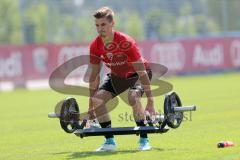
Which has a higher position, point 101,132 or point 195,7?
point 195,7

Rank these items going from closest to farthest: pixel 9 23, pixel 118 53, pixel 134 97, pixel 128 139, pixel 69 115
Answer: pixel 134 97 < pixel 118 53 < pixel 69 115 < pixel 128 139 < pixel 9 23

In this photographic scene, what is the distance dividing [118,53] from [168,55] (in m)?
29.6

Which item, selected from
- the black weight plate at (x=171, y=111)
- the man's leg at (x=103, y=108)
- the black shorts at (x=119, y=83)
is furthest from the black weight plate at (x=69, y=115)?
the black weight plate at (x=171, y=111)

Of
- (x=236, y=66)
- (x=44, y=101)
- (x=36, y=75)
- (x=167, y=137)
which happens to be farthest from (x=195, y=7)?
(x=167, y=137)

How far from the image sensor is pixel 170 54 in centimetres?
4059

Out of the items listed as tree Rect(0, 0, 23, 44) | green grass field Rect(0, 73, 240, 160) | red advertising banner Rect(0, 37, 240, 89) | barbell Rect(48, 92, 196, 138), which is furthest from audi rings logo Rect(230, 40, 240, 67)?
barbell Rect(48, 92, 196, 138)

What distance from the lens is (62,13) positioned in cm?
4300

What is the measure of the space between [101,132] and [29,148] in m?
1.80

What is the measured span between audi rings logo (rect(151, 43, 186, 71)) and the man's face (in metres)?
29.2

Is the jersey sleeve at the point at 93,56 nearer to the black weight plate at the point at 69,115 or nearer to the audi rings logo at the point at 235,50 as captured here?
the black weight plate at the point at 69,115

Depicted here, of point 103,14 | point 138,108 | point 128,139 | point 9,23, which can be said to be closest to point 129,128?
point 138,108

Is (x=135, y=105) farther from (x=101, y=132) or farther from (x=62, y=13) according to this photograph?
(x=62, y=13)

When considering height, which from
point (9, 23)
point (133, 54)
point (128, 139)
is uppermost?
point (9, 23)

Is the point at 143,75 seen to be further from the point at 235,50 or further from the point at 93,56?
the point at 235,50
